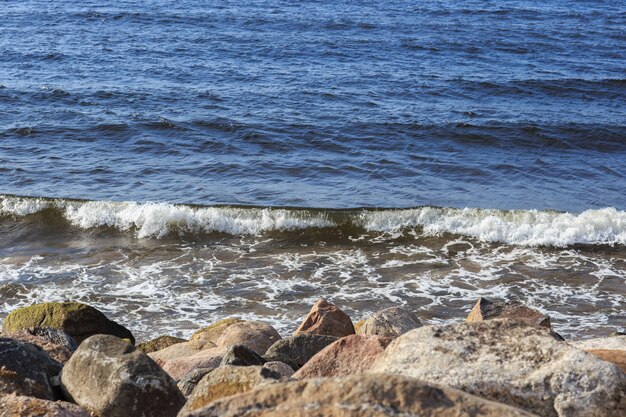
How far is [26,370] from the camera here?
5.39 m

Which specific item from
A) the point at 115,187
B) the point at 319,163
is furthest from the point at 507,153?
the point at 115,187

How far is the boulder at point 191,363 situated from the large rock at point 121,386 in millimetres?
1173

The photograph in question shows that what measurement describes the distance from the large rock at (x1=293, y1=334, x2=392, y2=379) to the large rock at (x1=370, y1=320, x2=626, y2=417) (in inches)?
49.0

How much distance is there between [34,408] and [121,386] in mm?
545

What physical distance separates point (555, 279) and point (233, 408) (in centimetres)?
945

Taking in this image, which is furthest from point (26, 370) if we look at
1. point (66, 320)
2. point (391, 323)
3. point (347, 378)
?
point (391, 323)

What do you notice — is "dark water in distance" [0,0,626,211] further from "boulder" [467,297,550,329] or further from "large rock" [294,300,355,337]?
"boulder" [467,297,550,329]

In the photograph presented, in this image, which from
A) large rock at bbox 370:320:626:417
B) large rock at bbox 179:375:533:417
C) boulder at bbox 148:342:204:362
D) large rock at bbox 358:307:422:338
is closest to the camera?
large rock at bbox 179:375:533:417

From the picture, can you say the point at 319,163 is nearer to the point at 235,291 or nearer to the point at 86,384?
the point at 235,291

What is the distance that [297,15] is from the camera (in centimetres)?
3106

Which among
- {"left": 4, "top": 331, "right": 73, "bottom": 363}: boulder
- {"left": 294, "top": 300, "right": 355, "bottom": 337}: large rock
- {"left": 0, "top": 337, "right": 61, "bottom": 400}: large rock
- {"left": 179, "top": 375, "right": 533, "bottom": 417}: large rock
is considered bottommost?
{"left": 294, "top": 300, "right": 355, "bottom": 337}: large rock

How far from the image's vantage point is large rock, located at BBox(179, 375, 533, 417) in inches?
117

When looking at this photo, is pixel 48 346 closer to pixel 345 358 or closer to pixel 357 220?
pixel 345 358

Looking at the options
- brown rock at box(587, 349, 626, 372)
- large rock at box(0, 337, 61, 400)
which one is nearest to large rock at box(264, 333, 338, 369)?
large rock at box(0, 337, 61, 400)
